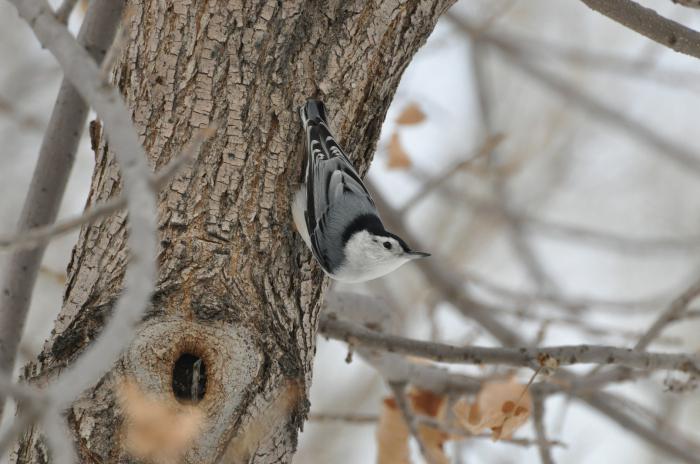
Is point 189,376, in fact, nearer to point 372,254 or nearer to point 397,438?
point 372,254

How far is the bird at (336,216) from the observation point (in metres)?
2.00

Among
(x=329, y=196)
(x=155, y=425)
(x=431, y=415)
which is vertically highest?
(x=329, y=196)

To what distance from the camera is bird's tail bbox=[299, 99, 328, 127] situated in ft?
6.35

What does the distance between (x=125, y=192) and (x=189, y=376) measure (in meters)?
0.73

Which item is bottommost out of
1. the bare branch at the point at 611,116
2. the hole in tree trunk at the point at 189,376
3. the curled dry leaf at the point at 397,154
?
the hole in tree trunk at the point at 189,376

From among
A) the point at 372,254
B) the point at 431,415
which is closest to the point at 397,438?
the point at 431,415

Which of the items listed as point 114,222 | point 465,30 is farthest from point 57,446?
point 465,30

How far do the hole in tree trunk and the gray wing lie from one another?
46cm

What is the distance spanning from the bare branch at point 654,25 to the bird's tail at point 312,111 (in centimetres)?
81

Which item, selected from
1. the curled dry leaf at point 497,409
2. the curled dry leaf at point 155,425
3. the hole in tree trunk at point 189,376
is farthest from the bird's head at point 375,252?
the curled dry leaf at point 155,425

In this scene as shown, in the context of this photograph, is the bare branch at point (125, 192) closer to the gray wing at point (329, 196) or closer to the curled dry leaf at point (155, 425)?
the curled dry leaf at point (155, 425)

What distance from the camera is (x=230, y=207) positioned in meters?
1.88

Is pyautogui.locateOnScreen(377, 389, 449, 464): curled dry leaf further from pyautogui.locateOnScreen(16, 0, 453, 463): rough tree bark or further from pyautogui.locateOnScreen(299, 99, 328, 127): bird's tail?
pyautogui.locateOnScreen(299, 99, 328, 127): bird's tail

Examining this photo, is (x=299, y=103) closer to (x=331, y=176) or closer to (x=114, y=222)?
(x=331, y=176)
